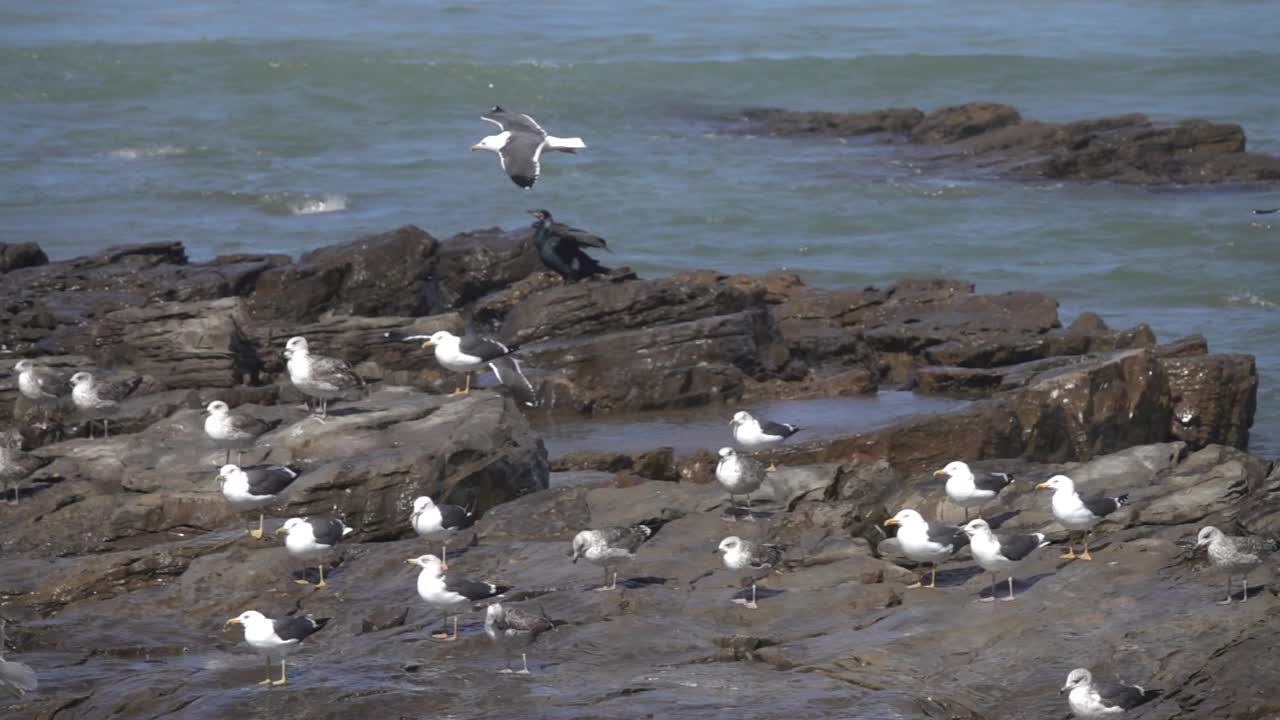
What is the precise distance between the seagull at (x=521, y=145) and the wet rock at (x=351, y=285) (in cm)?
516

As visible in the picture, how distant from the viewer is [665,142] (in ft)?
170

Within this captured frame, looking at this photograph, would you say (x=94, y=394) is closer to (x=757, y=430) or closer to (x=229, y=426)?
(x=229, y=426)

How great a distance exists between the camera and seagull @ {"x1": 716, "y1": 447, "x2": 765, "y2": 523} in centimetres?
1582

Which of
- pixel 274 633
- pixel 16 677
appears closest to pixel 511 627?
pixel 274 633

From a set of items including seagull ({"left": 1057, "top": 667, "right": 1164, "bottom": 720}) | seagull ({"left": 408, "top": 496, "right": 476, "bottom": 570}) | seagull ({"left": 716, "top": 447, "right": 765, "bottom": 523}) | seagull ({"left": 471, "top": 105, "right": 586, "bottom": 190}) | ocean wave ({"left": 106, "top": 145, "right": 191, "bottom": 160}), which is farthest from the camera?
ocean wave ({"left": 106, "top": 145, "right": 191, "bottom": 160})

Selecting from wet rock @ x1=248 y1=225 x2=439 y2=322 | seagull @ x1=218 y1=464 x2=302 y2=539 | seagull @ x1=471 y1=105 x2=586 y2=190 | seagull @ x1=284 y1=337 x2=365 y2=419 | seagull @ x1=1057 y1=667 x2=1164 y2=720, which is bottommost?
wet rock @ x1=248 y1=225 x2=439 y2=322

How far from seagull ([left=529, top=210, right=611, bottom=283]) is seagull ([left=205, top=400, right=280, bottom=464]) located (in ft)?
34.2

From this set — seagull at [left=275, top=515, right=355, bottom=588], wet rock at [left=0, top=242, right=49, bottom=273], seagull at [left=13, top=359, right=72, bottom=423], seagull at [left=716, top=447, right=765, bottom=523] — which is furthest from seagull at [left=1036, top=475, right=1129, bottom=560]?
wet rock at [left=0, top=242, right=49, bottom=273]

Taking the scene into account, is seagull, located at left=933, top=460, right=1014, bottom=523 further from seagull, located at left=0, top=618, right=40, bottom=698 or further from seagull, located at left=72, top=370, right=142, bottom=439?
seagull, located at left=72, top=370, right=142, bottom=439

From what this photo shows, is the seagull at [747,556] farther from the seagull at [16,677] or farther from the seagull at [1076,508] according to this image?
the seagull at [16,677]

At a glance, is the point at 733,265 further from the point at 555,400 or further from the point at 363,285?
the point at 555,400

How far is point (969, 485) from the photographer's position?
15562mm

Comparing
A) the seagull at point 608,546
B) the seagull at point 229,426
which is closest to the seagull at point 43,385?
the seagull at point 229,426

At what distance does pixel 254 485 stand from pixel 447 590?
118 inches
